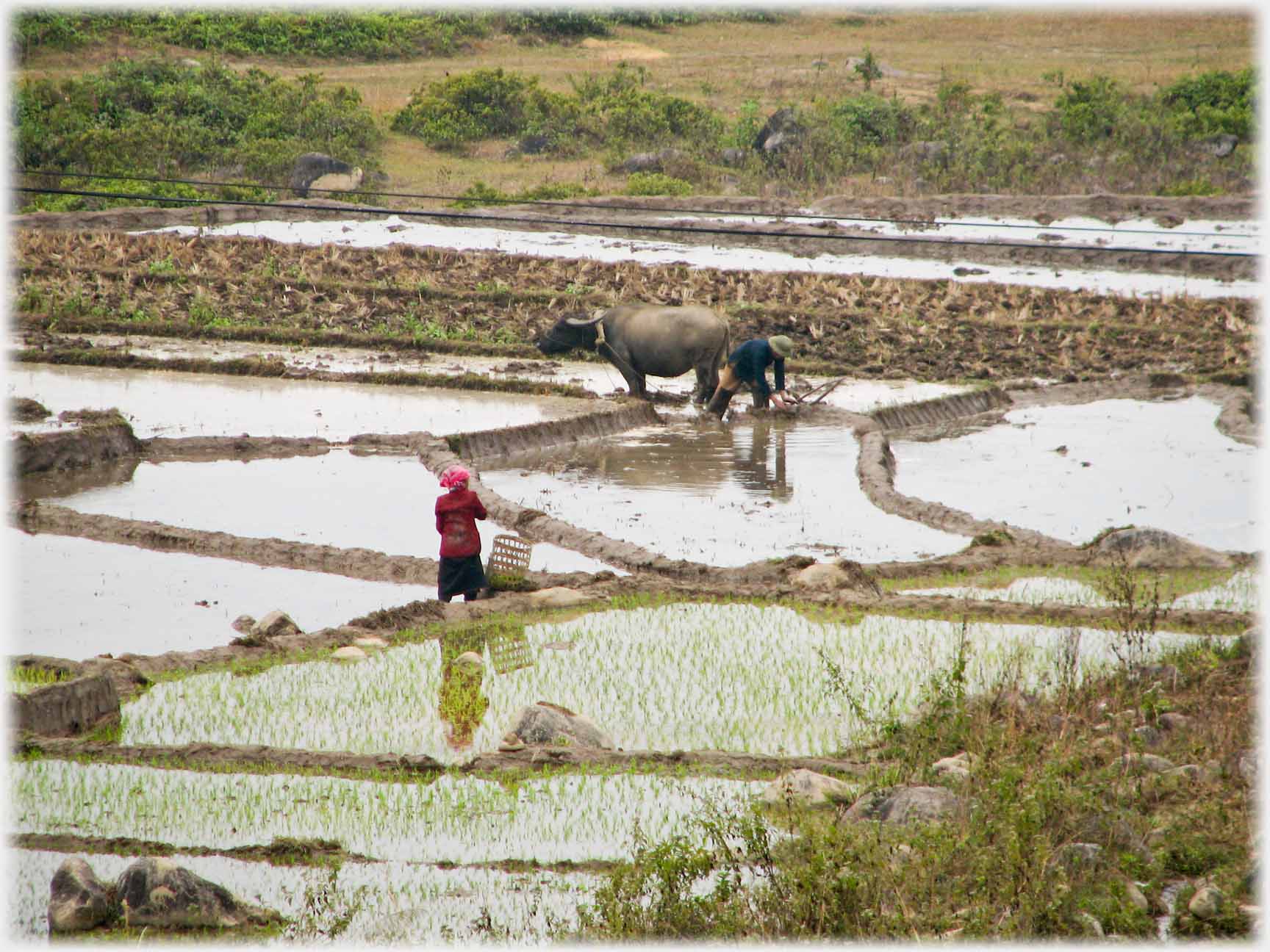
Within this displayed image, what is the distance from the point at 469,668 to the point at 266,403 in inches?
338

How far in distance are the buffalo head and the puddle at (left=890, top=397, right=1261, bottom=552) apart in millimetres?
4227

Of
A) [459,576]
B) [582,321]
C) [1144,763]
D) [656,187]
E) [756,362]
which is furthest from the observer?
[656,187]

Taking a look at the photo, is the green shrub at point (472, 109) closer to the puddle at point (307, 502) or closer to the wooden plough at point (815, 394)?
the wooden plough at point (815, 394)

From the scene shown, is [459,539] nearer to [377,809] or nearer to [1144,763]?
[377,809]

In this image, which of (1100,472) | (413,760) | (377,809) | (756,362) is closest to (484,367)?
(756,362)

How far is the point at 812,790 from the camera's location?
260 inches

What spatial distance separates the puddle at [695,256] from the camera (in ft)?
73.7

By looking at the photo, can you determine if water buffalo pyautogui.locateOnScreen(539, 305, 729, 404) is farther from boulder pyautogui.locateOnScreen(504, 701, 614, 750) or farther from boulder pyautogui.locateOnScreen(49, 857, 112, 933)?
boulder pyautogui.locateOnScreen(49, 857, 112, 933)

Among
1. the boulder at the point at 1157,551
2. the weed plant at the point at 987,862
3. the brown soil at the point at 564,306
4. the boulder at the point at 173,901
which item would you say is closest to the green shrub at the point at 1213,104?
the brown soil at the point at 564,306

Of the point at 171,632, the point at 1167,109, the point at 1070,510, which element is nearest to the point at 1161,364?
the point at 1070,510

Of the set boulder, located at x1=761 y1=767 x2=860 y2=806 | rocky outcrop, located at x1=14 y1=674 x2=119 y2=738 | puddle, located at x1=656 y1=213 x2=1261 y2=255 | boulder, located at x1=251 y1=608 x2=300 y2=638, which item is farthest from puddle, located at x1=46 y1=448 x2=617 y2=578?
puddle, located at x1=656 y1=213 x2=1261 y2=255

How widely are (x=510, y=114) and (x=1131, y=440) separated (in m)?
23.6

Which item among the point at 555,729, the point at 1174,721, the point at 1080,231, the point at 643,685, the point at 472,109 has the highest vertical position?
the point at 472,109

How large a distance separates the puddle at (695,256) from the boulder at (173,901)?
18.1 m
